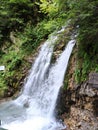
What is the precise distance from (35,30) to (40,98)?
4.83 meters

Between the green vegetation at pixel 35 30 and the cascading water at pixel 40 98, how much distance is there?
86 centimetres

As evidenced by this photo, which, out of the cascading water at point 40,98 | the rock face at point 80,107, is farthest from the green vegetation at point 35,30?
the cascading water at point 40,98

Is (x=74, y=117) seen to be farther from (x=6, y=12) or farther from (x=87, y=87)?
(x=6, y=12)

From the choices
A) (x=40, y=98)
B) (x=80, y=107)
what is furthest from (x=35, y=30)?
(x=80, y=107)

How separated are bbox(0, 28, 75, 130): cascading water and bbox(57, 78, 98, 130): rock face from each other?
31cm

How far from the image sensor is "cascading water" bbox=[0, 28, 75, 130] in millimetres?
8469

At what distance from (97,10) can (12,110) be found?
462 cm

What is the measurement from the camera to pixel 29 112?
9.46 m

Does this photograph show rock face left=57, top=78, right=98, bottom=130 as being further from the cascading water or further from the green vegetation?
the green vegetation

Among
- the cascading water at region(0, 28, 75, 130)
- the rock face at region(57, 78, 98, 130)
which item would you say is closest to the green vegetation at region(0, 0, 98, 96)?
the rock face at region(57, 78, 98, 130)

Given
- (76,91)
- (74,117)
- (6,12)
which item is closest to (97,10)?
(76,91)

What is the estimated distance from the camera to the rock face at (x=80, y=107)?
748cm

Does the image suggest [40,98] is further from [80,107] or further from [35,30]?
[35,30]

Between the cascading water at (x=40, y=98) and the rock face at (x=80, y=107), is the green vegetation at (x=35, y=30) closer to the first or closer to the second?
the rock face at (x=80, y=107)
